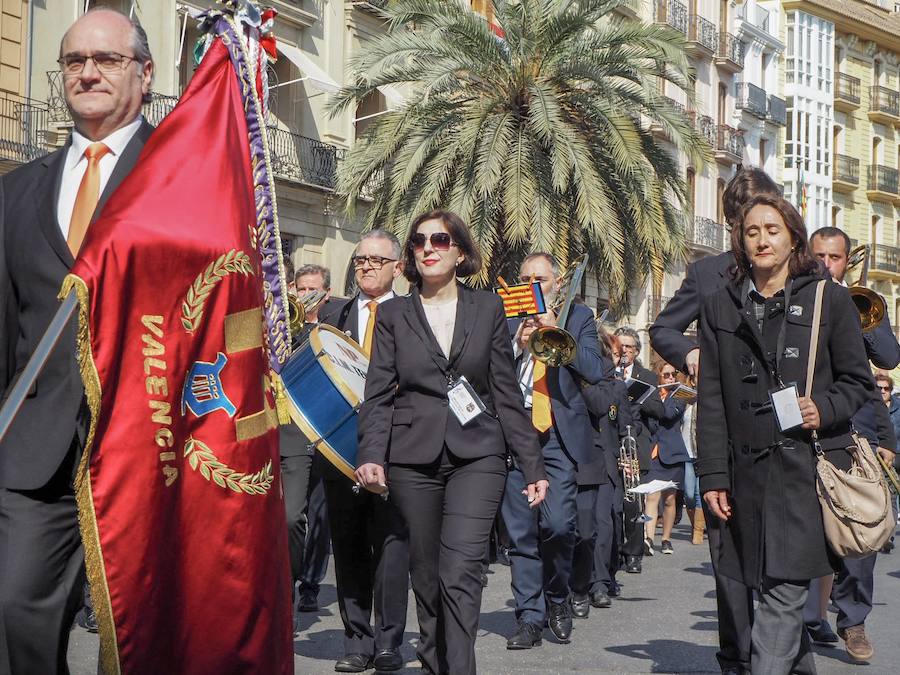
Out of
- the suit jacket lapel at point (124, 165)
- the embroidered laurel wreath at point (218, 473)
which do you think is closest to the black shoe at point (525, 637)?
the embroidered laurel wreath at point (218, 473)

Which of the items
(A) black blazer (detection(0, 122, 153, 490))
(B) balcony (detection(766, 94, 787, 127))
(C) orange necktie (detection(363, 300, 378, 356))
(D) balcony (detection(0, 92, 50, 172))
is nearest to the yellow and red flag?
(A) black blazer (detection(0, 122, 153, 490))

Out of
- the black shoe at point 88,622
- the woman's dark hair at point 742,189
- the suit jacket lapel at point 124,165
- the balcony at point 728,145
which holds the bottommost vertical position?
the black shoe at point 88,622

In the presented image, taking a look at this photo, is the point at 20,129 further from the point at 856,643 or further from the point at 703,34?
the point at 703,34

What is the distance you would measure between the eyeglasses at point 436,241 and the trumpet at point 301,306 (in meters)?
0.79

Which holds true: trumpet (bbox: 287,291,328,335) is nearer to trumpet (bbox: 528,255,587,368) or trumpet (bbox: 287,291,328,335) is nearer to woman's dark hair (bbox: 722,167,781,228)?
trumpet (bbox: 528,255,587,368)

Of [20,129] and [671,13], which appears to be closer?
[20,129]

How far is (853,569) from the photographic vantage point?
8906 mm

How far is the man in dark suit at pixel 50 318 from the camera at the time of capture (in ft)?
13.7

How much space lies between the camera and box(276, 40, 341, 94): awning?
28.9m

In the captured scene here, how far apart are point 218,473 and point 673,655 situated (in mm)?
4721

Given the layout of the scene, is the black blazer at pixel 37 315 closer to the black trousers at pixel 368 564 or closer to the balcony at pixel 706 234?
the black trousers at pixel 368 564

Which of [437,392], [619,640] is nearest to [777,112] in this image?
[619,640]

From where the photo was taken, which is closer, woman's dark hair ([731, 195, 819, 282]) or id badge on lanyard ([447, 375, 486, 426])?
woman's dark hair ([731, 195, 819, 282])

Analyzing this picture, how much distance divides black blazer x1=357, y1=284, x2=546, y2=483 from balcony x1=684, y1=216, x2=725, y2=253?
1774 inches
